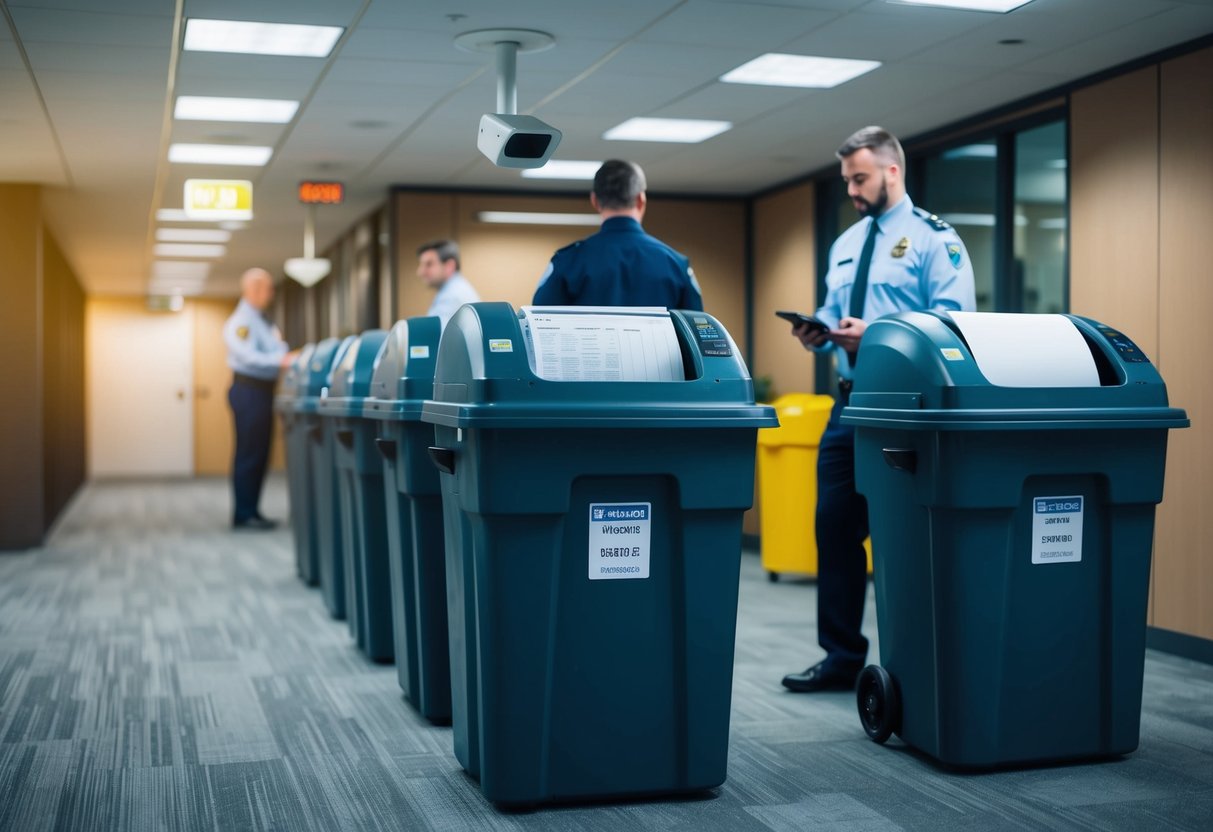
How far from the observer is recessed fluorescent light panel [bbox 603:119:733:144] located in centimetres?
666

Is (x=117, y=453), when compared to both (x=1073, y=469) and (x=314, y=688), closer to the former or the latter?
(x=314, y=688)

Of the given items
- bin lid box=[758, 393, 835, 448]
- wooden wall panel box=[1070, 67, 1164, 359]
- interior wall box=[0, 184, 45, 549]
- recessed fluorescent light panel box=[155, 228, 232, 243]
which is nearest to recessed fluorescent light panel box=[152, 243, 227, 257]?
recessed fluorescent light panel box=[155, 228, 232, 243]

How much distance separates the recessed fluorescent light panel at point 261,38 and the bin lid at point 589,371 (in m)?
2.46

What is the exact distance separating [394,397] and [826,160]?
467 centimetres

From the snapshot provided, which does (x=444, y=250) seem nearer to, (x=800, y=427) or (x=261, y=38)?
(x=261, y=38)

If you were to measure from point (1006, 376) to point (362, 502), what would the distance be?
2.27 metres

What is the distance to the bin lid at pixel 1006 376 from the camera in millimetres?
2893

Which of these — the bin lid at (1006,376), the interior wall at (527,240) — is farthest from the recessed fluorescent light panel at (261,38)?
the interior wall at (527,240)

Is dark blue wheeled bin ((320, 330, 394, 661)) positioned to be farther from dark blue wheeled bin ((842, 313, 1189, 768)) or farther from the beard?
dark blue wheeled bin ((842, 313, 1189, 768))

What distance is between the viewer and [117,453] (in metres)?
17.6

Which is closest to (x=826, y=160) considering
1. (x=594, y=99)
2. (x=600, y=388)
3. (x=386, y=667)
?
(x=594, y=99)

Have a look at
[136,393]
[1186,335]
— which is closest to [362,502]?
[1186,335]

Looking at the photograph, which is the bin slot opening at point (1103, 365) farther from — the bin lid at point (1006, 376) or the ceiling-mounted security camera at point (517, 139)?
the ceiling-mounted security camera at point (517, 139)

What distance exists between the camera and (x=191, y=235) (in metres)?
11.5
